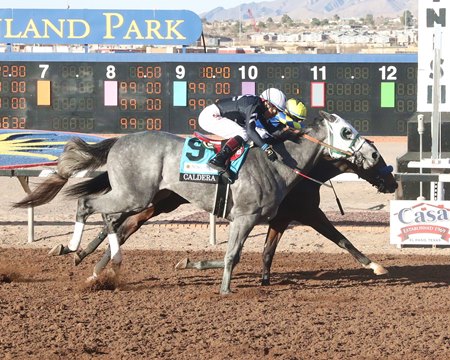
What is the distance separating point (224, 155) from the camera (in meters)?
9.74

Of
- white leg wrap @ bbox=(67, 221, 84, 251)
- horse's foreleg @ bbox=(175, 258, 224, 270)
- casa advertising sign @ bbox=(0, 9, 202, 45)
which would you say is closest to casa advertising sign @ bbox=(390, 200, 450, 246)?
horse's foreleg @ bbox=(175, 258, 224, 270)

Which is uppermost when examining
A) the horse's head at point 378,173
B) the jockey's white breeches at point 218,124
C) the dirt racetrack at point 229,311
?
the jockey's white breeches at point 218,124

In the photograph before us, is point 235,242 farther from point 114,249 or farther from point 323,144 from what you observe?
point 323,144

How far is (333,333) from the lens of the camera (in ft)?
27.1

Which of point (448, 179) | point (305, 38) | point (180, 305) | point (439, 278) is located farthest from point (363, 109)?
point (305, 38)

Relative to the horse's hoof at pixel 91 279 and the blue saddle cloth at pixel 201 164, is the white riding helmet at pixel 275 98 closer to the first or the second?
the blue saddle cloth at pixel 201 164

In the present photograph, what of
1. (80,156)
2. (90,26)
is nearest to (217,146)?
(80,156)

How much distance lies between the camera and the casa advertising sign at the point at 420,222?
12.6 m

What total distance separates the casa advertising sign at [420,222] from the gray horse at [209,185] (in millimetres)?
2654

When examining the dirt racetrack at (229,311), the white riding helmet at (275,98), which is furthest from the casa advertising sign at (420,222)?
the white riding helmet at (275,98)

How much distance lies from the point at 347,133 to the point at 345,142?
9 cm

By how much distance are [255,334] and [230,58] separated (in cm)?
1731

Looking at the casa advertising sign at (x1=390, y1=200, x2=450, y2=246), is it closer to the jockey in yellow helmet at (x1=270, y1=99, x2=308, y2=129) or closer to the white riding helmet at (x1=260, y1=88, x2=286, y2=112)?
the jockey in yellow helmet at (x1=270, y1=99, x2=308, y2=129)

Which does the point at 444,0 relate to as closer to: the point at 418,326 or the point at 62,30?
the point at 418,326
